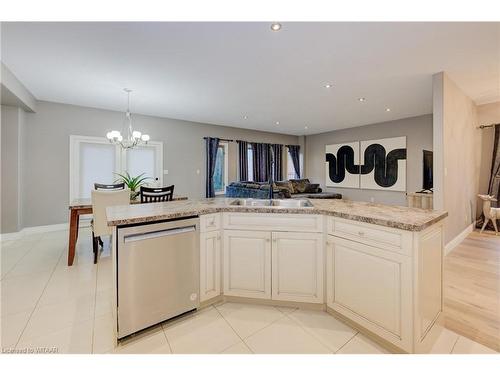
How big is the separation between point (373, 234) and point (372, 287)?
35cm

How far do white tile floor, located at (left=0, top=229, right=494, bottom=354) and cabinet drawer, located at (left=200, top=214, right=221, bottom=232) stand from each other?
68 centimetres

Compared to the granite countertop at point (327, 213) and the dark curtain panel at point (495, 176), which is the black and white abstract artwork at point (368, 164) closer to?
the dark curtain panel at point (495, 176)

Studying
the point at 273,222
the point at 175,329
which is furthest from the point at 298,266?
the point at 175,329

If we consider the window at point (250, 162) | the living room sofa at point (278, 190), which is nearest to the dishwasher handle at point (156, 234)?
the living room sofa at point (278, 190)

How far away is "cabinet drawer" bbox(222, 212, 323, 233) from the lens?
6.04 ft

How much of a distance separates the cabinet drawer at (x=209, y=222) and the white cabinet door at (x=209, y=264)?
0.04m

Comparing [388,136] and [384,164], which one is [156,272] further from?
[388,136]

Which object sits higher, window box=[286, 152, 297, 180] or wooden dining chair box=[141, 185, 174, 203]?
window box=[286, 152, 297, 180]

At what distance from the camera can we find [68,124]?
459 cm

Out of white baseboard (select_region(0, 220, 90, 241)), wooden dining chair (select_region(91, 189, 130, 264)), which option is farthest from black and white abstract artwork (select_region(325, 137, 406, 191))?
white baseboard (select_region(0, 220, 90, 241))

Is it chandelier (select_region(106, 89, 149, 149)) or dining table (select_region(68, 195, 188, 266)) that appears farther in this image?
chandelier (select_region(106, 89, 149, 149))

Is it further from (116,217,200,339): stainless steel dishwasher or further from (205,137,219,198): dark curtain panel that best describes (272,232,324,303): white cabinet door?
(205,137,219,198): dark curtain panel

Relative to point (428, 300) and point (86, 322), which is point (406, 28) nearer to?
point (428, 300)

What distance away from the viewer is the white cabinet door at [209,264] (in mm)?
1871
